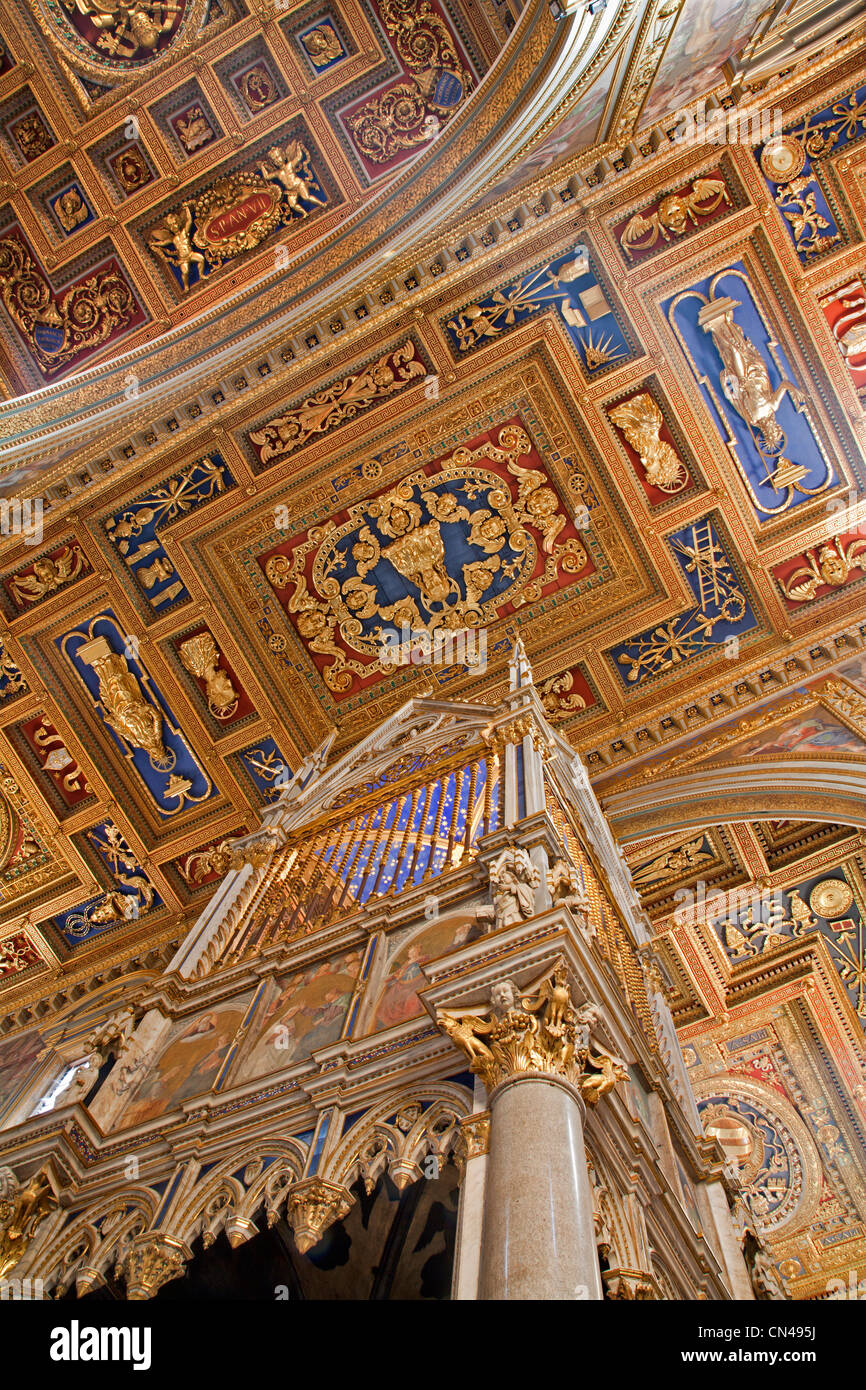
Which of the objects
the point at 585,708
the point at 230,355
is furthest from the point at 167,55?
the point at 585,708

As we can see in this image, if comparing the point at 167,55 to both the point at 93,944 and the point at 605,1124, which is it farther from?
the point at 605,1124

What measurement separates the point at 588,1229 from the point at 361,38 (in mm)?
12850

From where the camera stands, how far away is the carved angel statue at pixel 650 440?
433 inches

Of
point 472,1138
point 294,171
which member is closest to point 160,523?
point 294,171

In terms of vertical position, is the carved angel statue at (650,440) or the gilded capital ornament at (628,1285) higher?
the carved angel statue at (650,440)

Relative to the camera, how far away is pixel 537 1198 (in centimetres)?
345

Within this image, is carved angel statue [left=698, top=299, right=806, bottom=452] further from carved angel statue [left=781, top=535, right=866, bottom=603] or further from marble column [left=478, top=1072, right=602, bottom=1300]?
marble column [left=478, top=1072, right=602, bottom=1300]

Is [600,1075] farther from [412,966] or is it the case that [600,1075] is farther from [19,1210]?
[19,1210]

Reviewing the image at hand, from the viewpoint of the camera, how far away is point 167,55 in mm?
12047

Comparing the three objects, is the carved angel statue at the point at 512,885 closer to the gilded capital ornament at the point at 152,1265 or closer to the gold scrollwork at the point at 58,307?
the gilded capital ornament at the point at 152,1265

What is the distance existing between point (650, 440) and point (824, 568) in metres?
2.43

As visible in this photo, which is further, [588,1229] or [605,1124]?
[605,1124]

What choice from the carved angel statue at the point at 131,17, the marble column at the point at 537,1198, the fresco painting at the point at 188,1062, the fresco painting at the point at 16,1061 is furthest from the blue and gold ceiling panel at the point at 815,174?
the fresco painting at the point at 16,1061

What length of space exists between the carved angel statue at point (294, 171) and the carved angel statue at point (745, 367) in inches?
200
